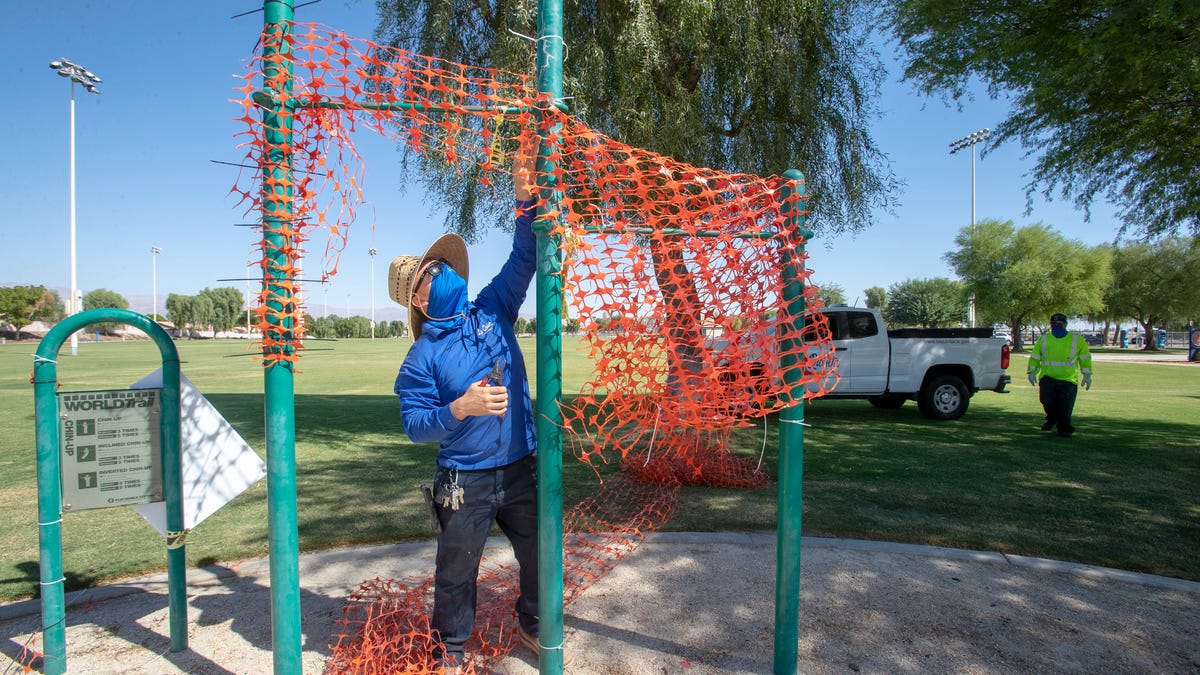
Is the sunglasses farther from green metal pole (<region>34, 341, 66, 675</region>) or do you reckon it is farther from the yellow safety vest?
the yellow safety vest

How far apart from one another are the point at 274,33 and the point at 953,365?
1145cm

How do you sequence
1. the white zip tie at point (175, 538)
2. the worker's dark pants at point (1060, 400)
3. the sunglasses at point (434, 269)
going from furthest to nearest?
the worker's dark pants at point (1060, 400)
the white zip tie at point (175, 538)
the sunglasses at point (434, 269)

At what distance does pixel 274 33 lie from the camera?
7.30ft

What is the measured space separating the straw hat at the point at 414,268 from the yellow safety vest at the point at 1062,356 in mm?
9016

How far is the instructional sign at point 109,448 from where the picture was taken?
9.19 ft

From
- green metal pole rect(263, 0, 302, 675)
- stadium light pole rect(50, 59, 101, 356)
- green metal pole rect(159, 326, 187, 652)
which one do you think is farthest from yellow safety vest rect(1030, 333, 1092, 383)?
stadium light pole rect(50, 59, 101, 356)

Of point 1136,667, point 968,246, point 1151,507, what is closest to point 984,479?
point 1151,507

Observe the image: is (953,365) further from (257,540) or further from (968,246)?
(968,246)

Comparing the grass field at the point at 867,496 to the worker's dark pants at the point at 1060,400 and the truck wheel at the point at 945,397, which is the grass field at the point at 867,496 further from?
the truck wheel at the point at 945,397

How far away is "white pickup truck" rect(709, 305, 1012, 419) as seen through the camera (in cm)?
1090

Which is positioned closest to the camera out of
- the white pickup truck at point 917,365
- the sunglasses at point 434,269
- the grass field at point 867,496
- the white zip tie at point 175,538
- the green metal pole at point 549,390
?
the green metal pole at point 549,390

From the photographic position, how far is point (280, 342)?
2256 mm

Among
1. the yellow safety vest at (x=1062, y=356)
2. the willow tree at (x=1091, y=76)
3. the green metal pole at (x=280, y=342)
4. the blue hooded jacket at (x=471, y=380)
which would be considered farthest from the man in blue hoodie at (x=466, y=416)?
the yellow safety vest at (x=1062, y=356)

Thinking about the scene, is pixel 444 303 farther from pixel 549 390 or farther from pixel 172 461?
pixel 172 461
